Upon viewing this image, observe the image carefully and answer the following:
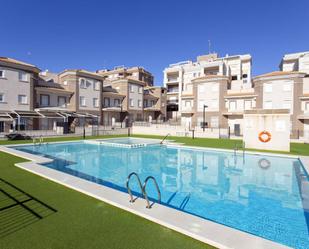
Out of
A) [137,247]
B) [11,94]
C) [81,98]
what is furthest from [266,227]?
[81,98]

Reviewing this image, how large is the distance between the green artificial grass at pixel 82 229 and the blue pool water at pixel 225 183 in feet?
8.88

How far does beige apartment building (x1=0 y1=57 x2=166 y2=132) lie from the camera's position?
3041 centimetres

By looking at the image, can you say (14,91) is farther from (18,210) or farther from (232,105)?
(232,105)

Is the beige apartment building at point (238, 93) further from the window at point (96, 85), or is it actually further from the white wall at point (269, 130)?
the window at point (96, 85)

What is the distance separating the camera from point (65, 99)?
125ft

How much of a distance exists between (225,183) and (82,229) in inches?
303

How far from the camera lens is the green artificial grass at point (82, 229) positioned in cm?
399

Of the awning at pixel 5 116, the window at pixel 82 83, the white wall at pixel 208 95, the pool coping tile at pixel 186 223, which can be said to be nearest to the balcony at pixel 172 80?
the white wall at pixel 208 95

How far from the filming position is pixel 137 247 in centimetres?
388

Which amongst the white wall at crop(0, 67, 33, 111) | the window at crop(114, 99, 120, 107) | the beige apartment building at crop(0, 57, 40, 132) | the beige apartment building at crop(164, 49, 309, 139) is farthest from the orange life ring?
the window at crop(114, 99, 120, 107)

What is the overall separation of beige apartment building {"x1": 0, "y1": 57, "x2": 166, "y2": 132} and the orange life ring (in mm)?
26229

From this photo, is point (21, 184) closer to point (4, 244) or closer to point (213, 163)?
point (4, 244)

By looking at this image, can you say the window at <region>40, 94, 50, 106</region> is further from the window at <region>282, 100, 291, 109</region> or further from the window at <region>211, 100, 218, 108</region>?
the window at <region>282, 100, 291, 109</region>

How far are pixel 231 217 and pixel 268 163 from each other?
907 cm
